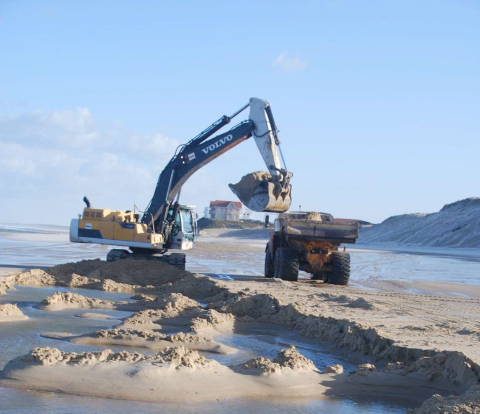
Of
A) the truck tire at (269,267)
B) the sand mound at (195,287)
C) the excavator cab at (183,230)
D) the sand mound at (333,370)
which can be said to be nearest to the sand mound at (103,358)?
the sand mound at (333,370)

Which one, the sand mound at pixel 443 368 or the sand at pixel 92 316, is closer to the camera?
the sand mound at pixel 443 368

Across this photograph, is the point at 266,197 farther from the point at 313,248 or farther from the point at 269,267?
the point at 269,267

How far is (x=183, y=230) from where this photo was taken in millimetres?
21672

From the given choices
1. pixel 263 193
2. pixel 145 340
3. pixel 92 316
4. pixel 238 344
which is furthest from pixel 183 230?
pixel 145 340

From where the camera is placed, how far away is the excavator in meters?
20.0

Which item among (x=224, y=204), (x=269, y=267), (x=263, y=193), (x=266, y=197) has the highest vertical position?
(x=224, y=204)

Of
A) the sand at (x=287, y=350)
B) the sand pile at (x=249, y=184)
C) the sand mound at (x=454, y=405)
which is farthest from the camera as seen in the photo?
the sand pile at (x=249, y=184)

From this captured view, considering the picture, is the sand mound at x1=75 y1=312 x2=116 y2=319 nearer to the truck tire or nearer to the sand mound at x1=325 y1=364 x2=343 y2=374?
the sand mound at x1=325 y1=364 x2=343 y2=374

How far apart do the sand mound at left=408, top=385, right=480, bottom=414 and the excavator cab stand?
50.4ft

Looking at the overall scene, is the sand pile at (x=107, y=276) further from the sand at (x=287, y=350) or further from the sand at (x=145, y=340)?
the sand at (x=145, y=340)

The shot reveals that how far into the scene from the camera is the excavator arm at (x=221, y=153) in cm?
1917

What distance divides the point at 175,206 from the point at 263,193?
387cm

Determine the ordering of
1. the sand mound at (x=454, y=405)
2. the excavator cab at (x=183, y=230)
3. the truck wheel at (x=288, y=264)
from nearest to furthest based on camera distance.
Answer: the sand mound at (x=454, y=405), the truck wheel at (x=288, y=264), the excavator cab at (x=183, y=230)

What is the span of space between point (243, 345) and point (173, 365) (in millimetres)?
2942
